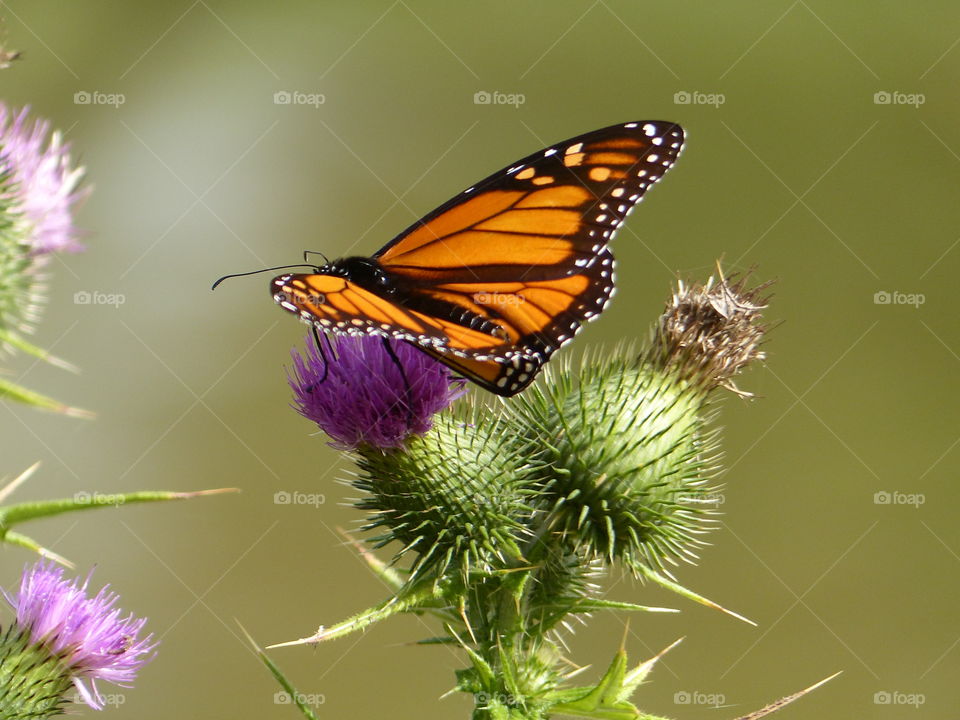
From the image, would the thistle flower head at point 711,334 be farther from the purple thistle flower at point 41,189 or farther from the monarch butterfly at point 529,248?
the purple thistle flower at point 41,189

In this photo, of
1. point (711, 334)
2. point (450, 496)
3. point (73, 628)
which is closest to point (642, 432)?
point (711, 334)

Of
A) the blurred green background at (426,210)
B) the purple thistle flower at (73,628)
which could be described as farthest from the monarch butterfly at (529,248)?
the blurred green background at (426,210)

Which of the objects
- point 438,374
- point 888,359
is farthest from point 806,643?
point 438,374

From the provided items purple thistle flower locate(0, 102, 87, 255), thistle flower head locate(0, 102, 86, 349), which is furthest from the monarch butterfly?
purple thistle flower locate(0, 102, 87, 255)

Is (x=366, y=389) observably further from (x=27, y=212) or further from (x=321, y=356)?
(x=27, y=212)

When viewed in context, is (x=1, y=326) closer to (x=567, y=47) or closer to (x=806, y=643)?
(x=806, y=643)
